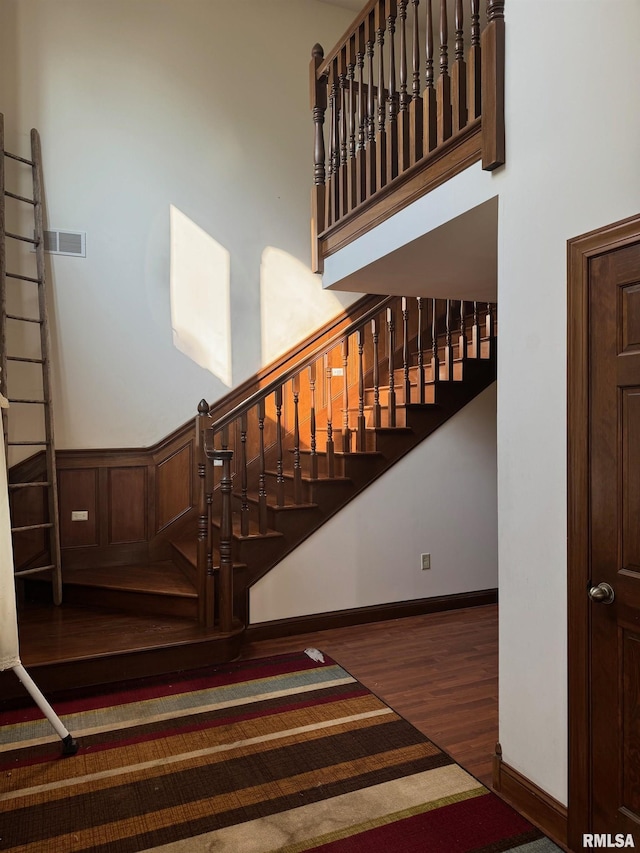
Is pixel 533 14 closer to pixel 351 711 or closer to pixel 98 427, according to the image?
pixel 351 711

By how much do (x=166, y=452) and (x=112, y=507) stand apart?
1.91 ft

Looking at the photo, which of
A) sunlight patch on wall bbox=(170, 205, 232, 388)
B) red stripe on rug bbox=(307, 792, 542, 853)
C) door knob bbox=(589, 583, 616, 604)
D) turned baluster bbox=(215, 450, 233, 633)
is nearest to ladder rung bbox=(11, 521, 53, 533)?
turned baluster bbox=(215, 450, 233, 633)

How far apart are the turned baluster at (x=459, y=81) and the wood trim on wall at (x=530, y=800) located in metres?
2.51

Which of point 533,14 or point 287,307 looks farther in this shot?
point 287,307

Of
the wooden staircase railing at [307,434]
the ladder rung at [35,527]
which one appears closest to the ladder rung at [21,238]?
the wooden staircase railing at [307,434]

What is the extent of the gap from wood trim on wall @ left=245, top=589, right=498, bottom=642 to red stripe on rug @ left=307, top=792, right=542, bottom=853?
6.21 feet

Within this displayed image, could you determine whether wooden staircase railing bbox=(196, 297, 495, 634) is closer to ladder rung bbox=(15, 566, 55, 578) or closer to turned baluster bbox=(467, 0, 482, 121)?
ladder rung bbox=(15, 566, 55, 578)

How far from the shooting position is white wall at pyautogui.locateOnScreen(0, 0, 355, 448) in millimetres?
4410

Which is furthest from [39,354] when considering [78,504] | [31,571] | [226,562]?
[226,562]

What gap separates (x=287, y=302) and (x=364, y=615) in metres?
2.67

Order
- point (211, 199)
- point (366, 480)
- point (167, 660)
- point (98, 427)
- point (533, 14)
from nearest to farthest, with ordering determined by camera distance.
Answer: point (533, 14), point (167, 660), point (366, 480), point (98, 427), point (211, 199)

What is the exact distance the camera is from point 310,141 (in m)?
5.24

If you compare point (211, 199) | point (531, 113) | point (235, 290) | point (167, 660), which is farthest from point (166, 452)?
point (531, 113)

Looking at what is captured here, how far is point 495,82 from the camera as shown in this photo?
218 cm
